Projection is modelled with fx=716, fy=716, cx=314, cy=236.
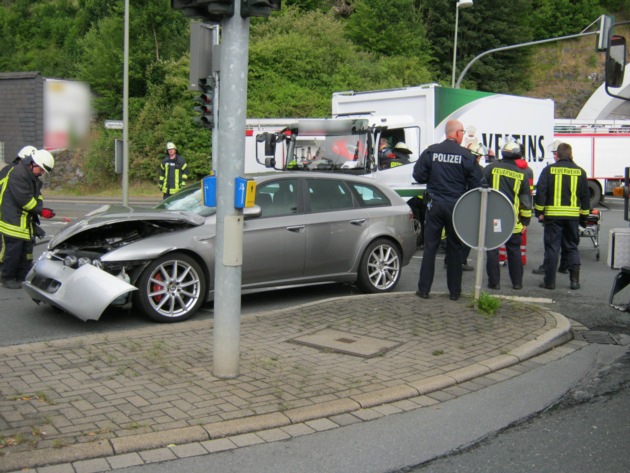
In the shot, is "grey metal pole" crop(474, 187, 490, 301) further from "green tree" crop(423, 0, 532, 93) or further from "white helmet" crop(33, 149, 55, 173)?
"green tree" crop(423, 0, 532, 93)

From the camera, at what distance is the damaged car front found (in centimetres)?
682

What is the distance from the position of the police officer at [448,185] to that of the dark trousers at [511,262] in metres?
1.52

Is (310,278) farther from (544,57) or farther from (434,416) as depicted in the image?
(544,57)

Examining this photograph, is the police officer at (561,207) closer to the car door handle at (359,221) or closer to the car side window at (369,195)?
the car side window at (369,195)

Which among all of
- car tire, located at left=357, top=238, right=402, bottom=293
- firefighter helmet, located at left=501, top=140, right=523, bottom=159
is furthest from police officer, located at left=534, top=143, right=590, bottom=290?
car tire, located at left=357, top=238, right=402, bottom=293

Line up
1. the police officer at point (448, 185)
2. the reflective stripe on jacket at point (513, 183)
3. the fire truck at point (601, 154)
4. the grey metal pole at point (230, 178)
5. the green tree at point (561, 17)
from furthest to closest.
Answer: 1. the green tree at point (561, 17)
2. the fire truck at point (601, 154)
3. the reflective stripe on jacket at point (513, 183)
4. the police officer at point (448, 185)
5. the grey metal pole at point (230, 178)

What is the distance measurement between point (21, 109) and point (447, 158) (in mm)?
28483

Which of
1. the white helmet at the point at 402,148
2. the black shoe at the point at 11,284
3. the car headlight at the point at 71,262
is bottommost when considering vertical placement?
the black shoe at the point at 11,284

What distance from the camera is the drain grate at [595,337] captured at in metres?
7.11

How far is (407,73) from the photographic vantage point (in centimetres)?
3719

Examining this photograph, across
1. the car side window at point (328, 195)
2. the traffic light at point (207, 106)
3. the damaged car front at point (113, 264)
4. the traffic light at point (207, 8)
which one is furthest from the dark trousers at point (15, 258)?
the traffic light at point (207, 8)

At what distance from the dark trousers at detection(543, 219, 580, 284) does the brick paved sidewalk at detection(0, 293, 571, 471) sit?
7.29 ft

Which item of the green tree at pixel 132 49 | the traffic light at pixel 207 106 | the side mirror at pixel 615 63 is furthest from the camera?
the green tree at pixel 132 49

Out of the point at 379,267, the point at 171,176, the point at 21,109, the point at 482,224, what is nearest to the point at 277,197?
the point at 379,267
